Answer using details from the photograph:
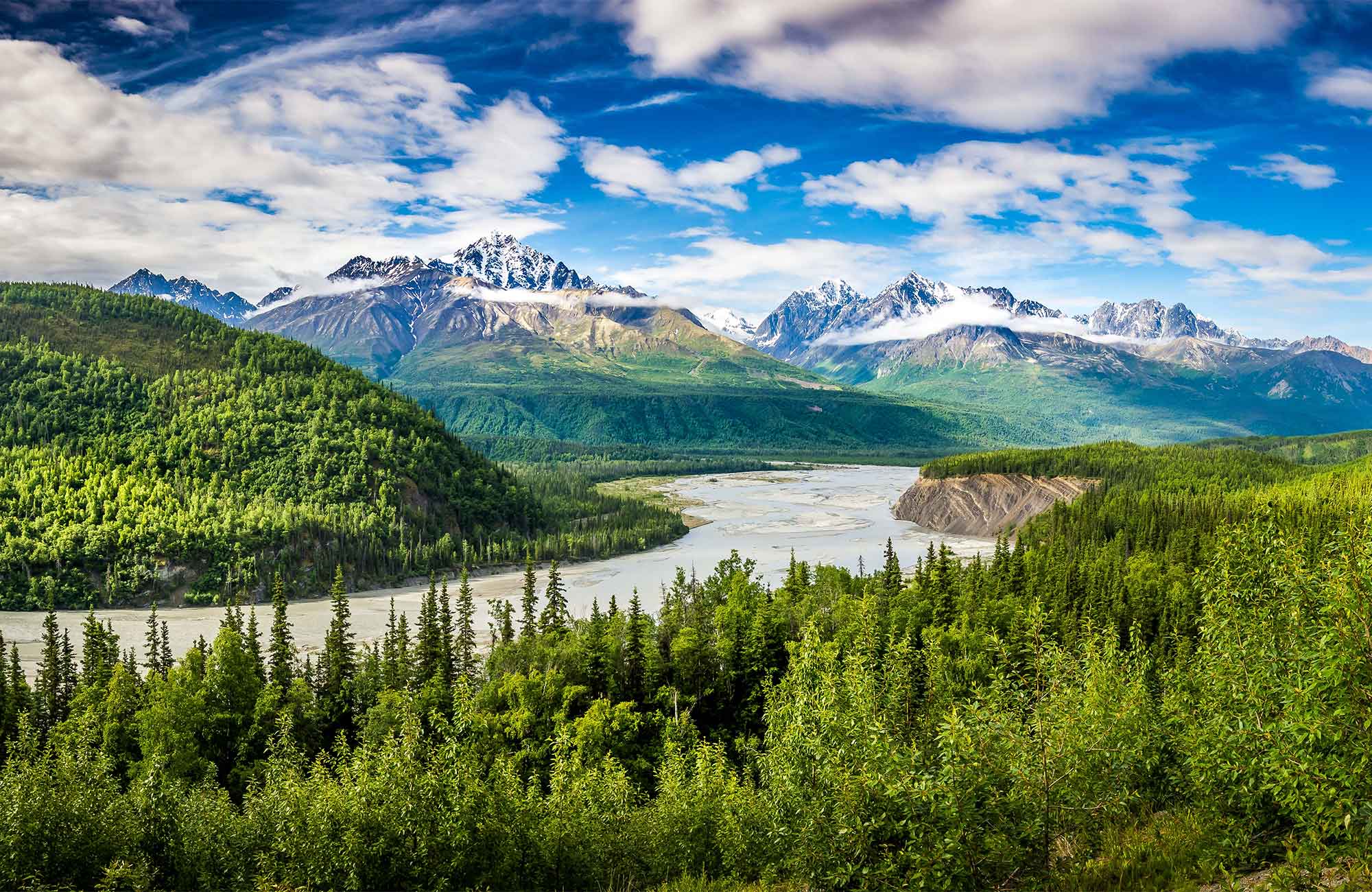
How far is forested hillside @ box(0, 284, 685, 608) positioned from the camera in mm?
122438

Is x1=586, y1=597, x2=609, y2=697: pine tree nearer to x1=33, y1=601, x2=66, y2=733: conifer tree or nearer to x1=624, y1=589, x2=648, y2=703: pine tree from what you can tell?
x1=624, y1=589, x2=648, y2=703: pine tree

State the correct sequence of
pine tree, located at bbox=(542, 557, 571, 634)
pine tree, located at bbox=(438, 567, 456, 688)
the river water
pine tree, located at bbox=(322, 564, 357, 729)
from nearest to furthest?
pine tree, located at bbox=(322, 564, 357, 729) < pine tree, located at bbox=(438, 567, 456, 688) < pine tree, located at bbox=(542, 557, 571, 634) < the river water

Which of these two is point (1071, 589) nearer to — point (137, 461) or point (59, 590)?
point (59, 590)

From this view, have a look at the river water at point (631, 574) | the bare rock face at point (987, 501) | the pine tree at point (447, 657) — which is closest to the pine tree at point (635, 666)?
the pine tree at point (447, 657)

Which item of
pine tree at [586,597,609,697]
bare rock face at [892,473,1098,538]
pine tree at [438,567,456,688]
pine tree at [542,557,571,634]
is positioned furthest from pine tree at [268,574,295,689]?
bare rock face at [892,473,1098,538]

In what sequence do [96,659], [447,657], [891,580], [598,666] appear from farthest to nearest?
[891,580] < [447,657] < [96,659] < [598,666]

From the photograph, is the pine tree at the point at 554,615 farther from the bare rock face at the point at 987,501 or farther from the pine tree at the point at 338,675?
the bare rock face at the point at 987,501

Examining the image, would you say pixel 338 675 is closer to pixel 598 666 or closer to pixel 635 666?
pixel 598 666

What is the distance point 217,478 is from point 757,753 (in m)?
139

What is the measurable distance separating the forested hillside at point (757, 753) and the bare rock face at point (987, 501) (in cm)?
10007

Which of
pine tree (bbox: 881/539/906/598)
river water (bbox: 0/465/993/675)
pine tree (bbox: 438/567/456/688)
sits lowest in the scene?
river water (bbox: 0/465/993/675)

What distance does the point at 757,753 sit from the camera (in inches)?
1400

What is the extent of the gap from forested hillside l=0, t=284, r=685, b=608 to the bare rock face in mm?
55912

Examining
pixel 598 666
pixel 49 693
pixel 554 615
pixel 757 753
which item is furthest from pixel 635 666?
pixel 49 693
